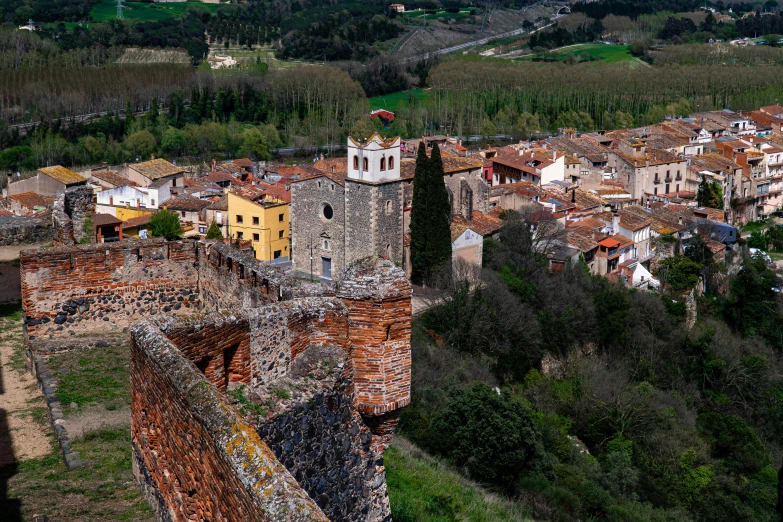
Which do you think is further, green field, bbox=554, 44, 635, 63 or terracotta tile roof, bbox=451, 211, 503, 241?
green field, bbox=554, 44, 635, 63

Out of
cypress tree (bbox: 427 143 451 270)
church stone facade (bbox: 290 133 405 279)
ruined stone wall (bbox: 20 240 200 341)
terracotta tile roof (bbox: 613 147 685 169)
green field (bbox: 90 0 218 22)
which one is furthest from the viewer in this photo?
green field (bbox: 90 0 218 22)

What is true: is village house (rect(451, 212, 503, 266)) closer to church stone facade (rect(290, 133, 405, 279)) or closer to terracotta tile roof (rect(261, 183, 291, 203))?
church stone facade (rect(290, 133, 405, 279))

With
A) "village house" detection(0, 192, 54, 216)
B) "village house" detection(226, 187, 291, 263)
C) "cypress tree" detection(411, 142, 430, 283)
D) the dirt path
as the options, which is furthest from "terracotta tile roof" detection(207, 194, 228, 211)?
the dirt path

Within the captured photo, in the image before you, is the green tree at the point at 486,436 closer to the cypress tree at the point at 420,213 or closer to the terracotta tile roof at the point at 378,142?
the cypress tree at the point at 420,213

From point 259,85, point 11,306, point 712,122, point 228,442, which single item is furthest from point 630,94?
point 228,442

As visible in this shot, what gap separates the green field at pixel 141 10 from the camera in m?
119

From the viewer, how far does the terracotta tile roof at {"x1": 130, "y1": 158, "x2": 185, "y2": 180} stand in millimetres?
49722

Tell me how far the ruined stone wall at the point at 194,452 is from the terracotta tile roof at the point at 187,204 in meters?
39.2

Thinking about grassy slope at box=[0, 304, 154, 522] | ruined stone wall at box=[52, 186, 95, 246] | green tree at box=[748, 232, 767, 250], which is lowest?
green tree at box=[748, 232, 767, 250]

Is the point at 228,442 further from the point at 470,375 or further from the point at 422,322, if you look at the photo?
the point at 422,322

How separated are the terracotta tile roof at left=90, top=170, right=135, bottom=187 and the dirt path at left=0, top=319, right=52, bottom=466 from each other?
37779 millimetres

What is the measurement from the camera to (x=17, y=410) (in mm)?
8664

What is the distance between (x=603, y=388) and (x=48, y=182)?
25.3m

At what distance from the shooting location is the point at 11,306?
1161 cm
